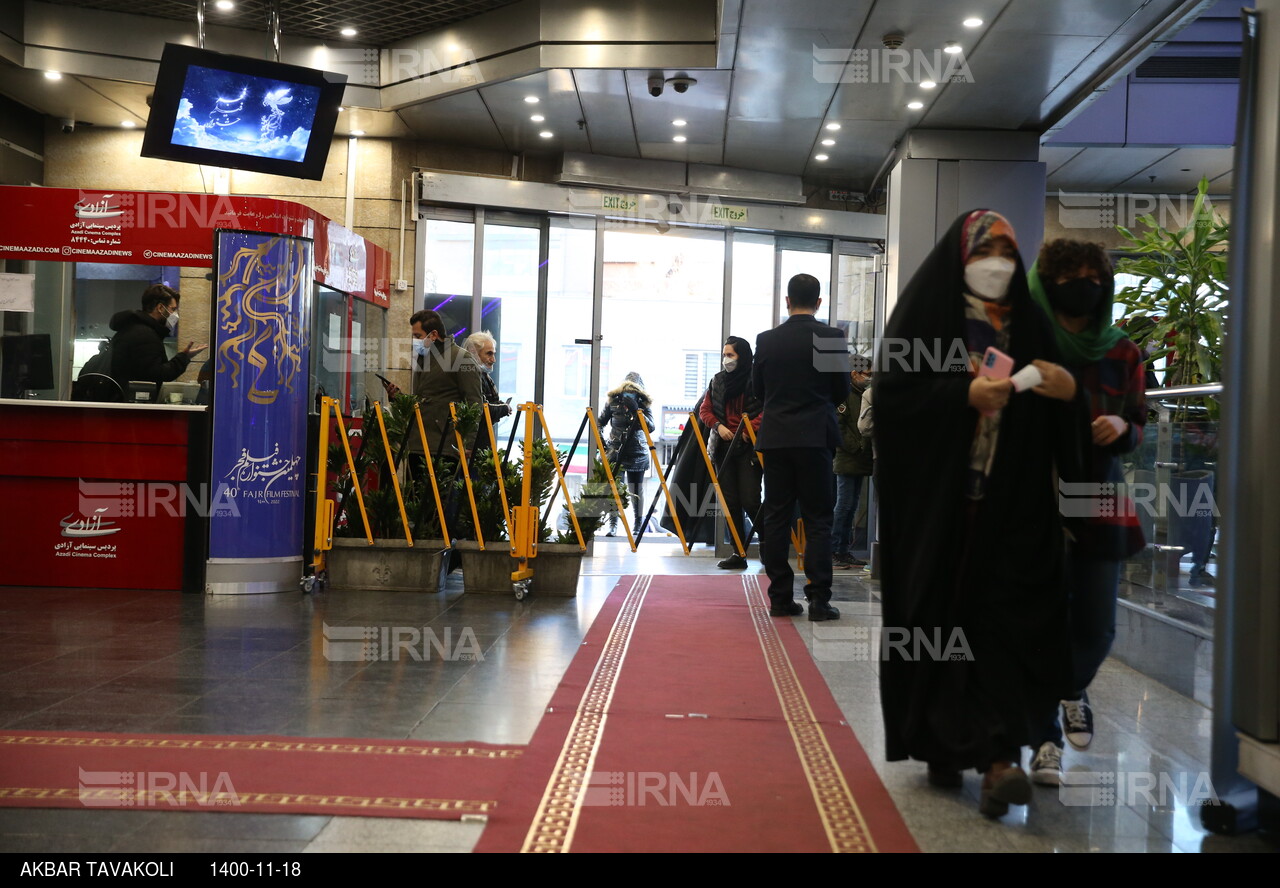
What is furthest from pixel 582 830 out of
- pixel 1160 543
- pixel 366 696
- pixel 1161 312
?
pixel 1161 312

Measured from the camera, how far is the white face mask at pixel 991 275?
2.88 meters

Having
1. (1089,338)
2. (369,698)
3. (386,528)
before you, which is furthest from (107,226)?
(1089,338)

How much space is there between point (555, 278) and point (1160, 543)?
7.96 m

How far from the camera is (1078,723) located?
10.9 ft

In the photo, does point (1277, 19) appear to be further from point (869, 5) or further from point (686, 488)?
point (686, 488)

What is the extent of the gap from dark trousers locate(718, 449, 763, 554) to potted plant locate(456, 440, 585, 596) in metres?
1.68

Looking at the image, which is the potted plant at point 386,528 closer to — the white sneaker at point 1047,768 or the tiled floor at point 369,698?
the tiled floor at point 369,698

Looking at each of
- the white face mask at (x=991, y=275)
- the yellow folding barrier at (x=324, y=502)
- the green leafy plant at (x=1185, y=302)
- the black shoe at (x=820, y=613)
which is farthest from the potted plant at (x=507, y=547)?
the green leafy plant at (x=1185, y=302)

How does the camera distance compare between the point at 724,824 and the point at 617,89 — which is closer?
the point at 724,824

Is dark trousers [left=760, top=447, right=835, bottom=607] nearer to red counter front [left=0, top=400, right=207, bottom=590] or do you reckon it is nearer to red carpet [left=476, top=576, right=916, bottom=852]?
red carpet [left=476, top=576, right=916, bottom=852]

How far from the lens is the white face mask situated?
2881 mm

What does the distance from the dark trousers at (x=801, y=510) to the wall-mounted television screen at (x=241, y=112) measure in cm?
420

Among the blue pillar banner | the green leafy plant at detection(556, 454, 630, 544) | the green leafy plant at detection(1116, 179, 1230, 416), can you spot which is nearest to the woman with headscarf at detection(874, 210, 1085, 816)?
the green leafy plant at detection(556, 454, 630, 544)
